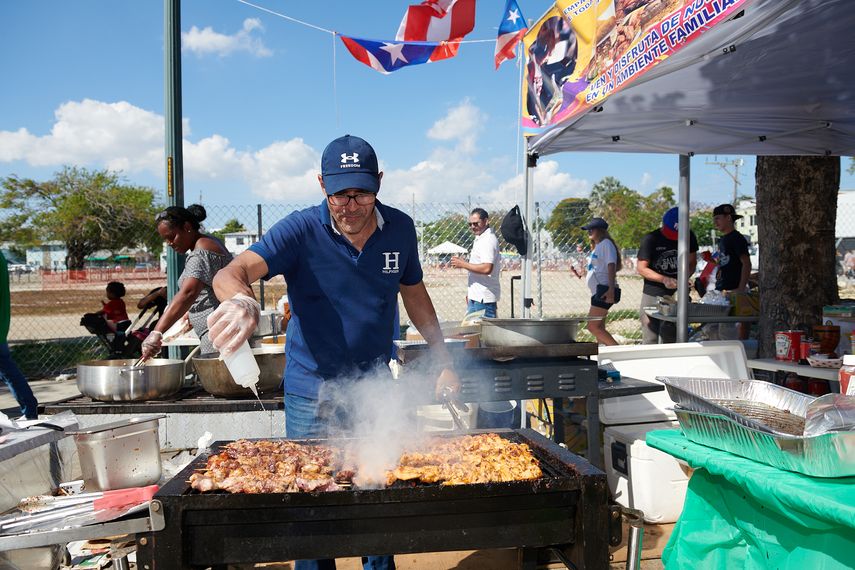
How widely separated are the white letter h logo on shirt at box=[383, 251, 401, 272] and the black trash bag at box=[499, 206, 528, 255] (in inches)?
148

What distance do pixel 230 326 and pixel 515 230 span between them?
15.8ft

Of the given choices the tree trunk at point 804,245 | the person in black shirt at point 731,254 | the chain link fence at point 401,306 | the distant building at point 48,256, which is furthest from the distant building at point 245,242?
the distant building at point 48,256

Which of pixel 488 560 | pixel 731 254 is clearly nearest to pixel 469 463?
pixel 488 560

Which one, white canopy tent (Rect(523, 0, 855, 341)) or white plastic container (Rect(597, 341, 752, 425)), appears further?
white plastic container (Rect(597, 341, 752, 425))

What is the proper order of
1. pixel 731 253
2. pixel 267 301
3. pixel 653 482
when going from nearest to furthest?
1. pixel 653 482
2. pixel 731 253
3. pixel 267 301

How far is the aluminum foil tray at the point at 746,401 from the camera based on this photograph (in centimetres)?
219

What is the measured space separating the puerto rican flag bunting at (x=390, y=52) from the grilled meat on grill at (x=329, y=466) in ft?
23.5

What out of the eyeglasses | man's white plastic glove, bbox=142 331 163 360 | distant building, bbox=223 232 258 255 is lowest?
man's white plastic glove, bbox=142 331 163 360

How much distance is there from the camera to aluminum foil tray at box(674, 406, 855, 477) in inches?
69.7

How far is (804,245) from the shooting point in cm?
583

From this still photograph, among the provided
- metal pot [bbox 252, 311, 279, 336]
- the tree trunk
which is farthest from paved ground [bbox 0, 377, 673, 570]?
metal pot [bbox 252, 311, 279, 336]

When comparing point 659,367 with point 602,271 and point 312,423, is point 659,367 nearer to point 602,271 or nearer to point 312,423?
point 312,423

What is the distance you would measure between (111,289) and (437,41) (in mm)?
6395

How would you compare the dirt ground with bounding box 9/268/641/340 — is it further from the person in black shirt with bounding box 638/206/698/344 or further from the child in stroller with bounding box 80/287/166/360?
the child in stroller with bounding box 80/287/166/360
